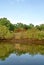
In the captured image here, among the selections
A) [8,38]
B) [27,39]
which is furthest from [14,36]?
[27,39]

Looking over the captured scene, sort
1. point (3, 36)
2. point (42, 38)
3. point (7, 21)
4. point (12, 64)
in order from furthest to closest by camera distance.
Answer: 1. point (7, 21)
2. point (3, 36)
3. point (42, 38)
4. point (12, 64)

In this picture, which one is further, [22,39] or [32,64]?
[22,39]

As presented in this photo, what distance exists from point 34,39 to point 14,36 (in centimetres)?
464

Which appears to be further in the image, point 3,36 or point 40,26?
point 40,26

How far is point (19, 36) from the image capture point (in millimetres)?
33344

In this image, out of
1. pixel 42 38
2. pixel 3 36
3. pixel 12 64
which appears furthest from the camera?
pixel 3 36

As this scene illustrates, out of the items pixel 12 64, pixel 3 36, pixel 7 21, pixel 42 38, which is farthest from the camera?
pixel 7 21

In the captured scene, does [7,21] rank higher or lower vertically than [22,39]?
higher

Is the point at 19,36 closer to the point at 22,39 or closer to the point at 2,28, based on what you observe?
the point at 22,39

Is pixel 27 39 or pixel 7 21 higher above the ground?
pixel 7 21

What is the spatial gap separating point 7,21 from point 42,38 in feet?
80.3

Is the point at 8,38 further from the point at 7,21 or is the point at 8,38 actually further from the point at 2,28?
the point at 7,21

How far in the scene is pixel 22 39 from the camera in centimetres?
3219

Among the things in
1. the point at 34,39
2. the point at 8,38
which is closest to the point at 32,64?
the point at 34,39
